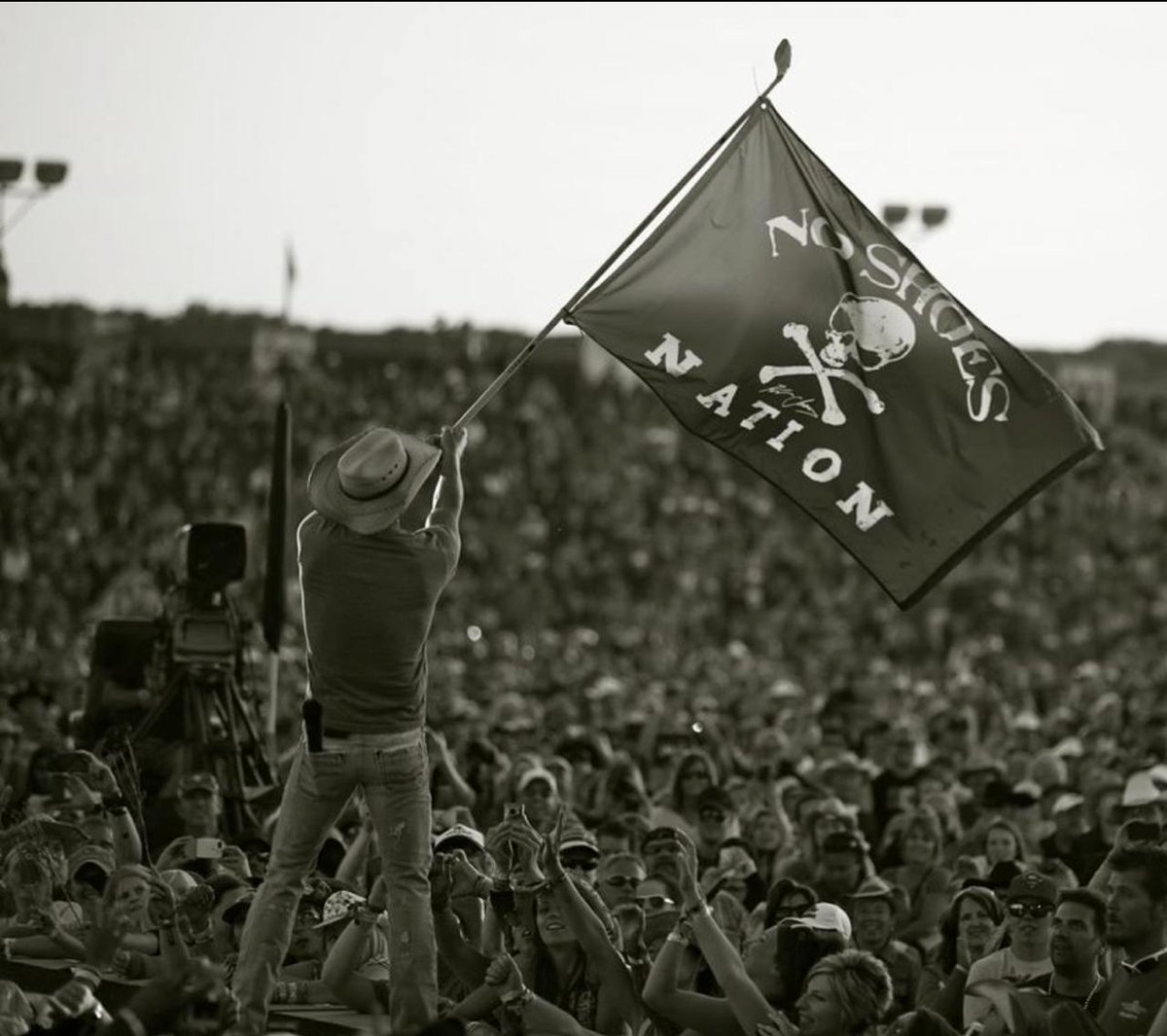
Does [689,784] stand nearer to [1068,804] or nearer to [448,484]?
[1068,804]

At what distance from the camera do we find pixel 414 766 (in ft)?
26.3

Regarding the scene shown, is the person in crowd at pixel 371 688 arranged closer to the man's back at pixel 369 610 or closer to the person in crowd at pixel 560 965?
the man's back at pixel 369 610

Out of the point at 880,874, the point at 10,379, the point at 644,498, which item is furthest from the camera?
the point at 644,498

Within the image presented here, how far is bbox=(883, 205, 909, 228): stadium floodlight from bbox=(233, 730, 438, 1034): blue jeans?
73.6ft

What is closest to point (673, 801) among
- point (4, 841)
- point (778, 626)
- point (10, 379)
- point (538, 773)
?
point (538, 773)

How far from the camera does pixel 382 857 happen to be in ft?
26.3

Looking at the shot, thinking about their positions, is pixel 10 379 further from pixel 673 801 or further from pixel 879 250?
pixel 879 250

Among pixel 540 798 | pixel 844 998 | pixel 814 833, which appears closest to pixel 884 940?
pixel 814 833

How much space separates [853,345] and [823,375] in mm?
169

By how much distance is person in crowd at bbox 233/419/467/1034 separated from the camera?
25.8 ft

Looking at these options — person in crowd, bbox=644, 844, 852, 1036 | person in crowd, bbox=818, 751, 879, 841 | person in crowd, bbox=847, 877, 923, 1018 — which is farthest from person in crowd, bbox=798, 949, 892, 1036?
person in crowd, bbox=818, 751, 879, 841

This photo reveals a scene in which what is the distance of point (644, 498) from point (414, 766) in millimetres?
36732

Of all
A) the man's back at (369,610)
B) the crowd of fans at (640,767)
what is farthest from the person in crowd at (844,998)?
the man's back at (369,610)

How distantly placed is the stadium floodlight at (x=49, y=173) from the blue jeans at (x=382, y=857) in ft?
64.4
